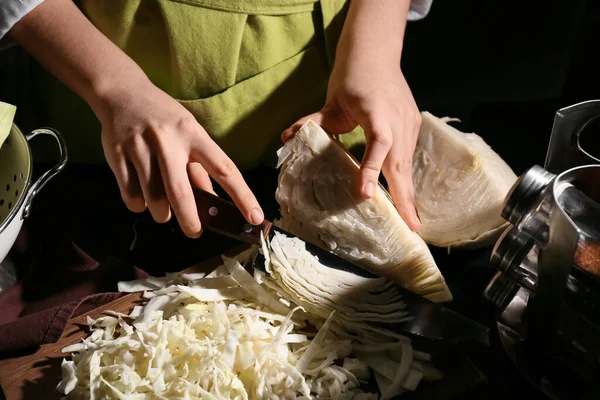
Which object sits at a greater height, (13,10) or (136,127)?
(13,10)

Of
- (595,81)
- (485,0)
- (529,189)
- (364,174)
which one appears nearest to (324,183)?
(364,174)

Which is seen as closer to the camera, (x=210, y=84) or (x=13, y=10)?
(x=13, y=10)

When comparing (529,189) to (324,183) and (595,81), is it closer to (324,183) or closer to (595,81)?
(324,183)

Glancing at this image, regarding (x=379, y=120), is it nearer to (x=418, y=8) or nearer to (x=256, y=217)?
(x=256, y=217)

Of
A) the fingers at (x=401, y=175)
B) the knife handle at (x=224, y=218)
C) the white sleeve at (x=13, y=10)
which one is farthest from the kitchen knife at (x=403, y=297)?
the white sleeve at (x=13, y=10)

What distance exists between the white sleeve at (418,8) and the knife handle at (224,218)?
0.66 metres

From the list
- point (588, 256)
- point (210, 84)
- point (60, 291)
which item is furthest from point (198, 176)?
point (588, 256)

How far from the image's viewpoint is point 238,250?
3.60ft

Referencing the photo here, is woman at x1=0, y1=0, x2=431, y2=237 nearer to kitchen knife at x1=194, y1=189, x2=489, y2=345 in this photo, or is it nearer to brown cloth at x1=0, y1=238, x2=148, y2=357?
kitchen knife at x1=194, y1=189, x2=489, y2=345

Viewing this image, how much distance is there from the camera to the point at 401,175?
103cm

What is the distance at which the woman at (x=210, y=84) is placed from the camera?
94 cm

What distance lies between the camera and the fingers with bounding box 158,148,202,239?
0.90 metres

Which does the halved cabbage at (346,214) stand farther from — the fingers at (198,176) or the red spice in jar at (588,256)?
the red spice in jar at (588,256)

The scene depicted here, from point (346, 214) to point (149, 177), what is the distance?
324 mm
